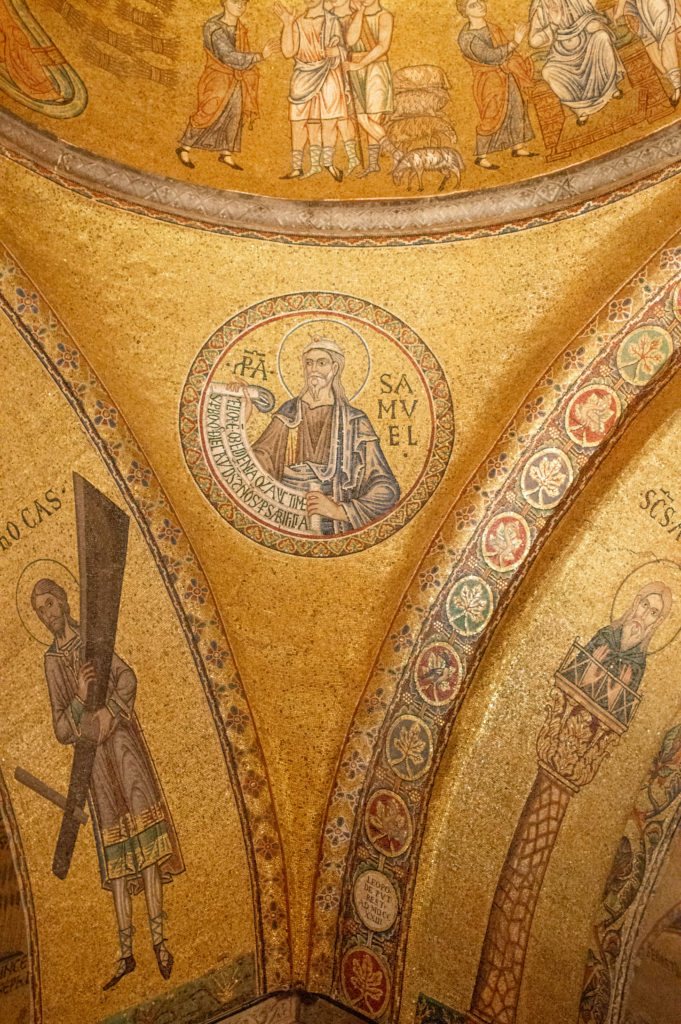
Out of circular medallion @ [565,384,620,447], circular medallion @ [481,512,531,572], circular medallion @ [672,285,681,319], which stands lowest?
circular medallion @ [481,512,531,572]

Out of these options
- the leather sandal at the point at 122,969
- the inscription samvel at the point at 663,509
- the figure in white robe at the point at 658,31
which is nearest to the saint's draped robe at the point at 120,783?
the leather sandal at the point at 122,969

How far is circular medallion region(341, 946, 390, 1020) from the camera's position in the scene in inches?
321

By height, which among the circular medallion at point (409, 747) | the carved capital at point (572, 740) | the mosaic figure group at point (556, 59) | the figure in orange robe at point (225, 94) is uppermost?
the mosaic figure group at point (556, 59)

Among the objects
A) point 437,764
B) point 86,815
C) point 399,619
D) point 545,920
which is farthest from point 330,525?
point 545,920

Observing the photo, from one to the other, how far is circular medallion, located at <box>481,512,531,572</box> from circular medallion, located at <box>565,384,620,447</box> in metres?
0.64

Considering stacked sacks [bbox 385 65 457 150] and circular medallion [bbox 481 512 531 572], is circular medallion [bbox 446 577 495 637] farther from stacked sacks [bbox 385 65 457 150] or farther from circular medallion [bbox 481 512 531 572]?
stacked sacks [bbox 385 65 457 150]

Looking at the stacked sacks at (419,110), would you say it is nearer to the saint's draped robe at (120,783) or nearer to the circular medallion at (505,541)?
the circular medallion at (505,541)

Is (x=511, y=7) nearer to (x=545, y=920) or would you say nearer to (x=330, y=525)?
(x=330, y=525)

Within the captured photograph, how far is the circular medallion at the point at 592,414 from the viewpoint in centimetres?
732

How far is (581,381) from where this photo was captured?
7387 mm

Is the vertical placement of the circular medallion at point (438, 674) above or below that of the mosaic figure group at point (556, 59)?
below

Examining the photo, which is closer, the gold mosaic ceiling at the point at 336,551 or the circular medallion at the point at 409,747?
the gold mosaic ceiling at the point at 336,551

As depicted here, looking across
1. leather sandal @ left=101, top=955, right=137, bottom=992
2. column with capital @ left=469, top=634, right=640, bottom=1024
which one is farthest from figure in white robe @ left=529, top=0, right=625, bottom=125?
leather sandal @ left=101, top=955, right=137, bottom=992

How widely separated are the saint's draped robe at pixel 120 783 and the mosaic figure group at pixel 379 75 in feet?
10.4
